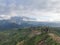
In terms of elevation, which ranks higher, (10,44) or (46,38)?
(46,38)

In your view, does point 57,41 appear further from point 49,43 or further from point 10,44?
point 10,44

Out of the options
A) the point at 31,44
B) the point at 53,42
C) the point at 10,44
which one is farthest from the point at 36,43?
the point at 10,44

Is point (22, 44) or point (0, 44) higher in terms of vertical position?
point (22, 44)

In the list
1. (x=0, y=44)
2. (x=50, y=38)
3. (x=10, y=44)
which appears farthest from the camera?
(x=0, y=44)

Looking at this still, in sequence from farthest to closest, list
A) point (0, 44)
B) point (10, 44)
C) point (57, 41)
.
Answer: point (0, 44), point (10, 44), point (57, 41)

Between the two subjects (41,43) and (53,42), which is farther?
(41,43)

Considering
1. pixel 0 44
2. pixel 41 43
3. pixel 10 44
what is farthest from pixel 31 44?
pixel 0 44

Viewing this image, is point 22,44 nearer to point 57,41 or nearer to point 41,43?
point 41,43

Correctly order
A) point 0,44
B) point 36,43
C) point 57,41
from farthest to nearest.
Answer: point 0,44 < point 36,43 < point 57,41

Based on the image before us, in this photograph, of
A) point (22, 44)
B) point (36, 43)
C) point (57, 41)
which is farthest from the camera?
point (22, 44)
